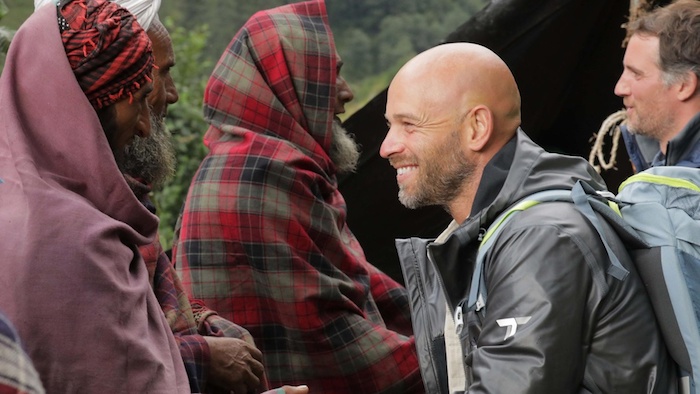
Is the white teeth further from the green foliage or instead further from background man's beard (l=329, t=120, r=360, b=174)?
the green foliage

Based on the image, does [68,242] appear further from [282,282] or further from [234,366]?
[282,282]

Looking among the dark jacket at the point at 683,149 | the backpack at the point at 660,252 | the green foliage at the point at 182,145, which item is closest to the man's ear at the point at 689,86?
the dark jacket at the point at 683,149

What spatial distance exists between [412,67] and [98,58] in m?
0.90

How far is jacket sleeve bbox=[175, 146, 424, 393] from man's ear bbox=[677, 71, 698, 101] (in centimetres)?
139

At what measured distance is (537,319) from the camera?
2535mm

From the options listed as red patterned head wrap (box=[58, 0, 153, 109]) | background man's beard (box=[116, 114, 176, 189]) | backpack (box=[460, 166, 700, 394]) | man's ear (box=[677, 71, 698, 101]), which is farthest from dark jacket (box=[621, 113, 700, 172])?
red patterned head wrap (box=[58, 0, 153, 109])

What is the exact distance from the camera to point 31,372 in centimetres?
149

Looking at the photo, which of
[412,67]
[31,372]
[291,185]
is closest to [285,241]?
[291,185]

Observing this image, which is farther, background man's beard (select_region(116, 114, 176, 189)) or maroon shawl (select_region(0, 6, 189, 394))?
background man's beard (select_region(116, 114, 176, 189))

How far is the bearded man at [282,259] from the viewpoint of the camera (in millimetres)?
4191

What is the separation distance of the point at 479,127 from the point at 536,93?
241cm

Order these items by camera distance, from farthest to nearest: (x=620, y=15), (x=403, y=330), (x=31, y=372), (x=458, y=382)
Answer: (x=620, y=15)
(x=403, y=330)
(x=458, y=382)
(x=31, y=372)

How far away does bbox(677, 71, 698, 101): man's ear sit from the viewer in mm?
3912

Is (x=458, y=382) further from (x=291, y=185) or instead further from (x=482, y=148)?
(x=291, y=185)
